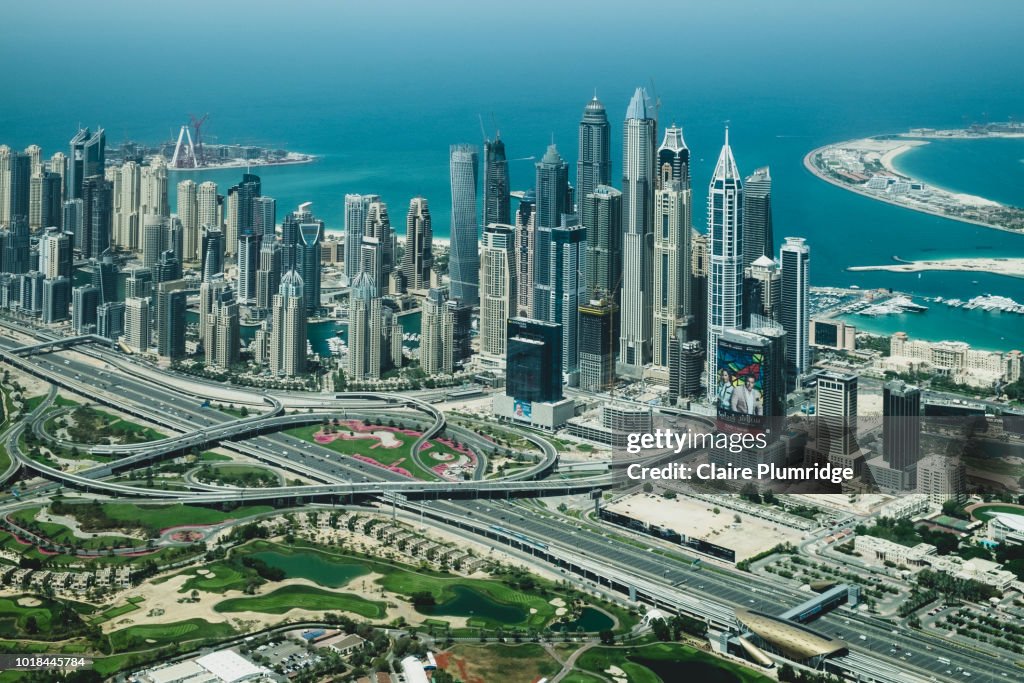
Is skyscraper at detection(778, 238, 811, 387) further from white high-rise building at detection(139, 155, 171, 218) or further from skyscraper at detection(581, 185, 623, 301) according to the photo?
white high-rise building at detection(139, 155, 171, 218)

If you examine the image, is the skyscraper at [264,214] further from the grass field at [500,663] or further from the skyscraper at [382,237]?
the grass field at [500,663]

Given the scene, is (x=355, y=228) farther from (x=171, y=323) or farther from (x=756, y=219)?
(x=756, y=219)

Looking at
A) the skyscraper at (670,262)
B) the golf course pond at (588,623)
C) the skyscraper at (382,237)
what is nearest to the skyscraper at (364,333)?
the skyscraper at (670,262)

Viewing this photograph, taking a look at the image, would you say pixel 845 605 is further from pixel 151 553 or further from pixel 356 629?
pixel 151 553

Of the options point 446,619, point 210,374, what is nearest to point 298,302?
point 210,374

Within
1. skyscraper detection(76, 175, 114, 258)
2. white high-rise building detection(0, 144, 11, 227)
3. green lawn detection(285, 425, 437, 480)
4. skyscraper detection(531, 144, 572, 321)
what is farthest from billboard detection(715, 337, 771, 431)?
white high-rise building detection(0, 144, 11, 227)

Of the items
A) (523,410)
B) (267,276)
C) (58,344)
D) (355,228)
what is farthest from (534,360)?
(355,228)

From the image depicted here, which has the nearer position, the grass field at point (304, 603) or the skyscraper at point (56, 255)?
the grass field at point (304, 603)
